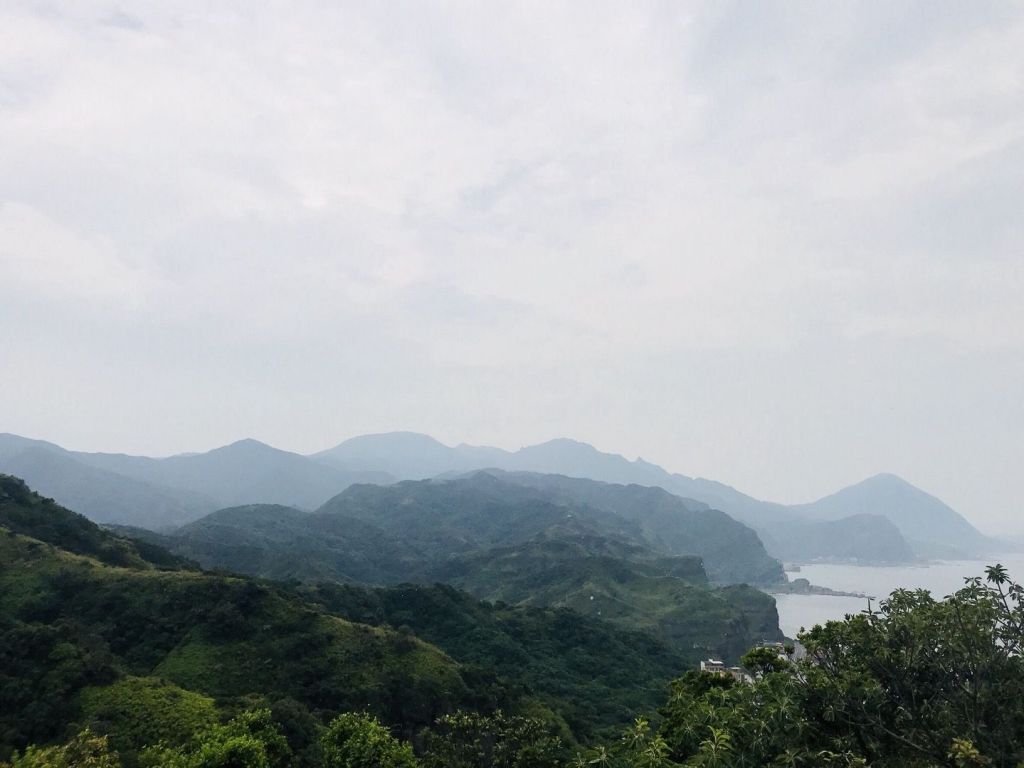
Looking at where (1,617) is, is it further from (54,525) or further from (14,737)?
(54,525)

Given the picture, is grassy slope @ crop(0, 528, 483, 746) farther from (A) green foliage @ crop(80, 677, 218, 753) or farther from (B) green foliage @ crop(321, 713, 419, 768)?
(B) green foliage @ crop(321, 713, 419, 768)

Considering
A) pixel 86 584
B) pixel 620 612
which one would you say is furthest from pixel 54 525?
pixel 620 612

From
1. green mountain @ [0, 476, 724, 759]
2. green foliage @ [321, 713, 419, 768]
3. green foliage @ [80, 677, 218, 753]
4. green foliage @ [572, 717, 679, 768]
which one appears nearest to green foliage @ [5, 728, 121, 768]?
green foliage @ [321, 713, 419, 768]

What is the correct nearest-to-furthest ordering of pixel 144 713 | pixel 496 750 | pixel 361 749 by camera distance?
pixel 361 749 < pixel 496 750 < pixel 144 713

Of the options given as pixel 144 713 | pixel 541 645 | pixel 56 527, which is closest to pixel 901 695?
pixel 144 713

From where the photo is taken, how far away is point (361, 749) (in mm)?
30000

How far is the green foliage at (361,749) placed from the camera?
97.2 ft

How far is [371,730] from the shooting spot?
102 feet

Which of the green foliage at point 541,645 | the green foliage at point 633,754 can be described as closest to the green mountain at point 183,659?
the green foliage at point 541,645

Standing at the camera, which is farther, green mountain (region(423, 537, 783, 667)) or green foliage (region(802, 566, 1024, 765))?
green mountain (region(423, 537, 783, 667))

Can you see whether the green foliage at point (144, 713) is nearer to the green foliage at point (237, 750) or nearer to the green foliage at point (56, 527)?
the green foliage at point (237, 750)

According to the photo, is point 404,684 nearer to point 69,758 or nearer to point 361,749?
point 361,749

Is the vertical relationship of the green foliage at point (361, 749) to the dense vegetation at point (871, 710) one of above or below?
below

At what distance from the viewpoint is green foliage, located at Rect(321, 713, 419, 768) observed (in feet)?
97.2
